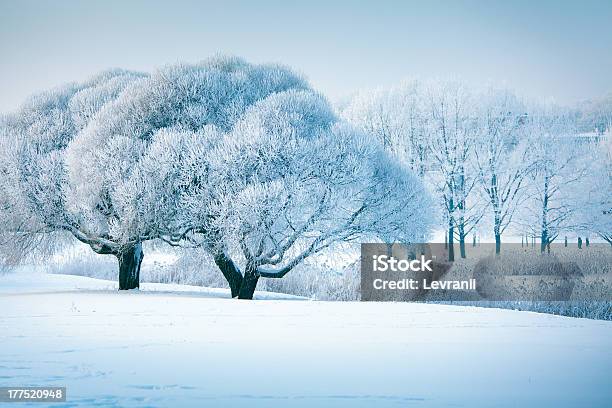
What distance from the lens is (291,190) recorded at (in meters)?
17.6

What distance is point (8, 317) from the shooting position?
12.4 meters

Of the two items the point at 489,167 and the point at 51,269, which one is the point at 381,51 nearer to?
the point at 489,167

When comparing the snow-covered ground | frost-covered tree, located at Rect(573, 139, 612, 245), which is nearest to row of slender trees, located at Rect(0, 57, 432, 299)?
the snow-covered ground

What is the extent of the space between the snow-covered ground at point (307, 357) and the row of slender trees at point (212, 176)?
191 inches

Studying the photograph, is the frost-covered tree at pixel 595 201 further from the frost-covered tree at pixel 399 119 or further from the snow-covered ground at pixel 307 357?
the snow-covered ground at pixel 307 357

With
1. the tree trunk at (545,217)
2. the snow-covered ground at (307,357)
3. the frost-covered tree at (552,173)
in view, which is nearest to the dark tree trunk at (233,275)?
the snow-covered ground at (307,357)

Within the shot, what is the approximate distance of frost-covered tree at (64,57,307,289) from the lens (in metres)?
18.3

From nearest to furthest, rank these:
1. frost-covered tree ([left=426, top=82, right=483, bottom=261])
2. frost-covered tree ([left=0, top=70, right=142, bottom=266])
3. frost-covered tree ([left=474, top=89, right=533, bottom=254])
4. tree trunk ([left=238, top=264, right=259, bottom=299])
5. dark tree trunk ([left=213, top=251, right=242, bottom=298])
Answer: frost-covered tree ([left=0, top=70, right=142, bottom=266]) → tree trunk ([left=238, top=264, right=259, bottom=299]) → dark tree trunk ([left=213, top=251, right=242, bottom=298]) → frost-covered tree ([left=426, top=82, right=483, bottom=261]) → frost-covered tree ([left=474, top=89, right=533, bottom=254])

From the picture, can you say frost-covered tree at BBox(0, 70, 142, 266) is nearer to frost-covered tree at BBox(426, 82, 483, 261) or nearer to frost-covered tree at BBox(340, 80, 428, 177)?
frost-covered tree at BBox(340, 80, 428, 177)

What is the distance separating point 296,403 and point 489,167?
88.8 feet

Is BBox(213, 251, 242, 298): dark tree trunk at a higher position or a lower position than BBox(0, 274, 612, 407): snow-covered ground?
lower

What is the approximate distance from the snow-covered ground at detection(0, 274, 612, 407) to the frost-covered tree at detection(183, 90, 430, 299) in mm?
4267

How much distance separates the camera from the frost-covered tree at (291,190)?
58.0 feet

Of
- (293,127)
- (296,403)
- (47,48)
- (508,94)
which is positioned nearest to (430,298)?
(293,127)
